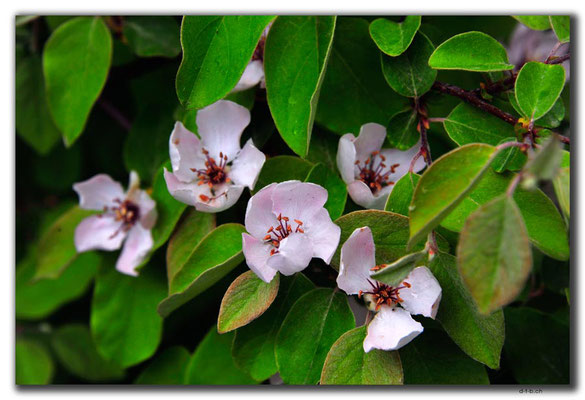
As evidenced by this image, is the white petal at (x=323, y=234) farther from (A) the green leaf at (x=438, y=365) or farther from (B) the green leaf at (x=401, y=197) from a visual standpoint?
(A) the green leaf at (x=438, y=365)

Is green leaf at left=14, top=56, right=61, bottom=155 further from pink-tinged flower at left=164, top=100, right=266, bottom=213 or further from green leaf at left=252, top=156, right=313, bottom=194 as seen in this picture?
green leaf at left=252, top=156, right=313, bottom=194

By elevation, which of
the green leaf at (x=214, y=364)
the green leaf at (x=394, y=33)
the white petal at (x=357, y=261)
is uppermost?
the green leaf at (x=394, y=33)

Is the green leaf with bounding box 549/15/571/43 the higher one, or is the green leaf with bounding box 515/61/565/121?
the green leaf with bounding box 549/15/571/43

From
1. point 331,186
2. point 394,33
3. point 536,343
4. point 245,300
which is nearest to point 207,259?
point 245,300

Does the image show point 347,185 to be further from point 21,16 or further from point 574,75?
point 21,16

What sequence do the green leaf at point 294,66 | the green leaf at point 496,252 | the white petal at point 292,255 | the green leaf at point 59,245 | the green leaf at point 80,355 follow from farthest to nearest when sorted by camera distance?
the green leaf at point 80,355
the green leaf at point 59,245
the green leaf at point 294,66
the white petal at point 292,255
the green leaf at point 496,252

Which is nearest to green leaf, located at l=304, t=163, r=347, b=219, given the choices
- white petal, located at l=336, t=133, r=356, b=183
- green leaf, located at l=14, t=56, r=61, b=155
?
white petal, located at l=336, t=133, r=356, b=183

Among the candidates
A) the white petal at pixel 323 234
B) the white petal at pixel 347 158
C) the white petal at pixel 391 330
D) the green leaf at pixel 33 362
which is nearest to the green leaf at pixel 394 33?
the white petal at pixel 347 158
